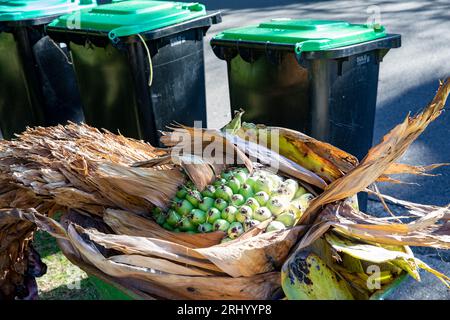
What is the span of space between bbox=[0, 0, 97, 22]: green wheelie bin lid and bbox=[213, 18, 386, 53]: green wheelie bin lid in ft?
4.54

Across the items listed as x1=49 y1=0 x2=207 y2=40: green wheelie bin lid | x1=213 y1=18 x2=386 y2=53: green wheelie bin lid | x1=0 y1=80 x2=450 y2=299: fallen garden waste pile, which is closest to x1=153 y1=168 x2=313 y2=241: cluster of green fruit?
x1=0 y1=80 x2=450 y2=299: fallen garden waste pile

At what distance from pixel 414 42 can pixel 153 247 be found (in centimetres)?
624

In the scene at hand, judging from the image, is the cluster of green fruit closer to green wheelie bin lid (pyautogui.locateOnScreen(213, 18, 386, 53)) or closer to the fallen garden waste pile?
the fallen garden waste pile

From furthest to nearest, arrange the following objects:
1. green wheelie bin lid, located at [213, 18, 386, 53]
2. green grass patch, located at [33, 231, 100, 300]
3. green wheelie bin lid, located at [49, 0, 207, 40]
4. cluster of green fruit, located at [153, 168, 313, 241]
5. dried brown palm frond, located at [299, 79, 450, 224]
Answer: green wheelie bin lid, located at [49, 0, 207, 40] < green grass patch, located at [33, 231, 100, 300] < green wheelie bin lid, located at [213, 18, 386, 53] < cluster of green fruit, located at [153, 168, 313, 241] < dried brown palm frond, located at [299, 79, 450, 224]

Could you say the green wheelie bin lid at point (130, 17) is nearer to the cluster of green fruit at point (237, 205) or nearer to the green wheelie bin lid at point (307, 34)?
the green wheelie bin lid at point (307, 34)

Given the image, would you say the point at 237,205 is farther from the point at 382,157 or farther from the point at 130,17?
the point at 130,17

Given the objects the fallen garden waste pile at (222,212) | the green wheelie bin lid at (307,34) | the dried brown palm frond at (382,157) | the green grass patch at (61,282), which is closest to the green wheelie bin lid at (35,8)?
the green wheelie bin lid at (307,34)

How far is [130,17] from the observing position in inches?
140

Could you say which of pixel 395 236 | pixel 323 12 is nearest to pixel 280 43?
pixel 395 236

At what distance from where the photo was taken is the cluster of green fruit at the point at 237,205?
1900 mm

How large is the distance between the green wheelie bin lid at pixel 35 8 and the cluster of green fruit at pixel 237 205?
2.51m

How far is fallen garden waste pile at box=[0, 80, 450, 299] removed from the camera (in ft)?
5.82

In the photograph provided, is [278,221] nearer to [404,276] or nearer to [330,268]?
[330,268]

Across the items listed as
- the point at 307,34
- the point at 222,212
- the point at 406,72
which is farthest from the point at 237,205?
the point at 406,72
